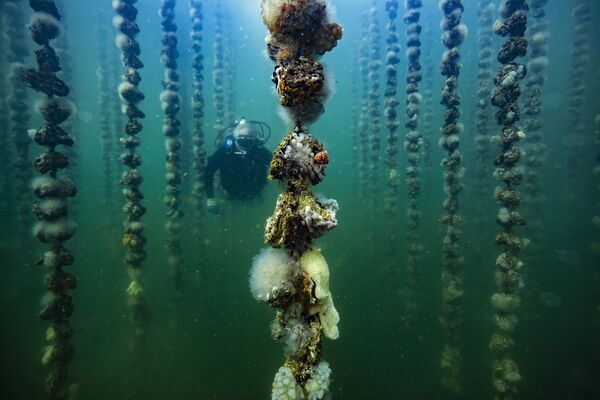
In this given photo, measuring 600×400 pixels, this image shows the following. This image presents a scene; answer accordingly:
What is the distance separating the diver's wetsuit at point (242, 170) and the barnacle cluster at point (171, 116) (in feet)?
11.5

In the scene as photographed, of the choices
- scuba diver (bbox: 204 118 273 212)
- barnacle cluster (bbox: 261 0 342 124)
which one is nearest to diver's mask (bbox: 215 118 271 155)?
scuba diver (bbox: 204 118 273 212)

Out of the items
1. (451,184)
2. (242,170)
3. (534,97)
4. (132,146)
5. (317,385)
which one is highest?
(534,97)

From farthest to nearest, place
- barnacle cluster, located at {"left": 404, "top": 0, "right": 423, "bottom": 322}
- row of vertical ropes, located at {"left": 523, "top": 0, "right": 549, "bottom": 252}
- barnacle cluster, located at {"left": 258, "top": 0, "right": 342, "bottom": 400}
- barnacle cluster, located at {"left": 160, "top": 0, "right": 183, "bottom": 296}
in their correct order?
row of vertical ropes, located at {"left": 523, "top": 0, "right": 549, "bottom": 252} → barnacle cluster, located at {"left": 160, "top": 0, "right": 183, "bottom": 296} → barnacle cluster, located at {"left": 404, "top": 0, "right": 423, "bottom": 322} → barnacle cluster, located at {"left": 258, "top": 0, "right": 342, "bottom": 400}

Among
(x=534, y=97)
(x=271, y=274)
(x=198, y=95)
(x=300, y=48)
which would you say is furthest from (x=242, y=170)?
(x=271, y=274)

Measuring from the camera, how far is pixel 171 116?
782 centimetres

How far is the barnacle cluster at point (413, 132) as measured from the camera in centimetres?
655

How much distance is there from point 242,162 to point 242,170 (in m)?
0.34

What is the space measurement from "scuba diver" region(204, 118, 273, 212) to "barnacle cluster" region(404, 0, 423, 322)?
621cm

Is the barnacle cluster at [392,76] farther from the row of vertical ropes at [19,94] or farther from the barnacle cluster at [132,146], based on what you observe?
the row of vertical ropes at [19,94]

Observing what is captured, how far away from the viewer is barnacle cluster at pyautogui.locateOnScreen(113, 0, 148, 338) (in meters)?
6.29

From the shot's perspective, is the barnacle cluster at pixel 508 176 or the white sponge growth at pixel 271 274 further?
the barnacle cluster at pixel 508 176

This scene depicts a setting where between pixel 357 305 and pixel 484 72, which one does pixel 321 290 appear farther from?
pixel 357 305

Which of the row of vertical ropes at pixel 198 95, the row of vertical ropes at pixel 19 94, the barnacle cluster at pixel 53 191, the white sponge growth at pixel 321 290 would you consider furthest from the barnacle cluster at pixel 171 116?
the white sponge growth at pixel 321 290

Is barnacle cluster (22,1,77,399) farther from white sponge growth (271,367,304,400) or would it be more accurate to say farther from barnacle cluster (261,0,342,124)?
white sponge growth (271,367,304,400)
